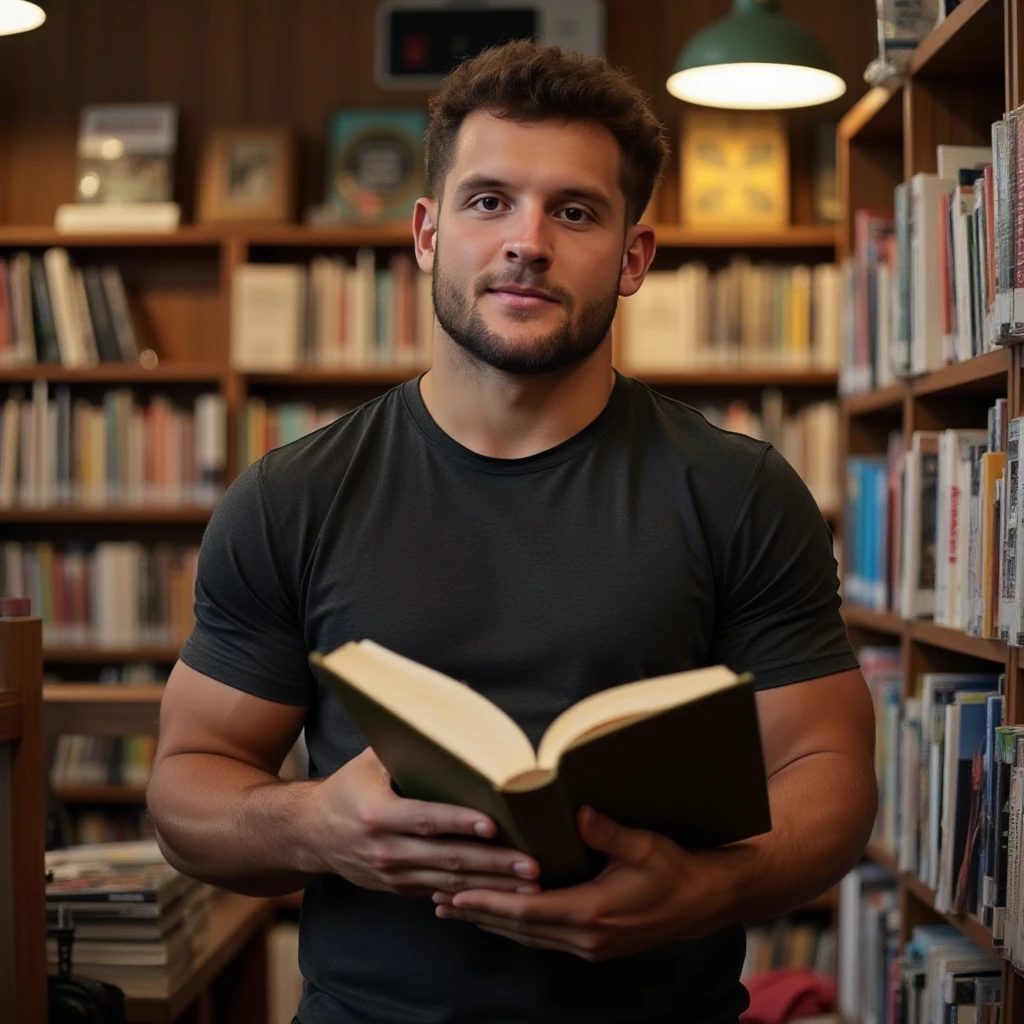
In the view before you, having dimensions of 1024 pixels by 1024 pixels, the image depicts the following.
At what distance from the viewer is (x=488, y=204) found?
1.46 meters

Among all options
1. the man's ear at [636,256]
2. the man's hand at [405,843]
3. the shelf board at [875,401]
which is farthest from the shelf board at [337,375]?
the man's hand at [405,843]

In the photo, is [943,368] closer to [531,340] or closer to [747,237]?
[531,340]

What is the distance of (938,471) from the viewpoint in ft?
7.30

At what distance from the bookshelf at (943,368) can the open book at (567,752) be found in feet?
2.54

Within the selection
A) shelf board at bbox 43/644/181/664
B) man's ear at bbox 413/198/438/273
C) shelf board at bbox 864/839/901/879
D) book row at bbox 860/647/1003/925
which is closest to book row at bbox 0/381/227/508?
shelf board at bbox 43/644/181/664

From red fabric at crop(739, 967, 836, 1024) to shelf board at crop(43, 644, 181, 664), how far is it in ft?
6.30

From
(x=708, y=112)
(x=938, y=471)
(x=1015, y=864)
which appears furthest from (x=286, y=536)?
(x=708, y=112)

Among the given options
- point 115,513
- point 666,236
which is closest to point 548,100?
point 666,236

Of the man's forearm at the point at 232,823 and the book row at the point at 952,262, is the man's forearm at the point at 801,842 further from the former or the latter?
the book row at the point at 952,262

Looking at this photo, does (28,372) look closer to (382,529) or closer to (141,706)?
(141,706)

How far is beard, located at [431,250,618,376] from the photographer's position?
1427mm

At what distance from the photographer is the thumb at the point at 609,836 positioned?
108 centimetres

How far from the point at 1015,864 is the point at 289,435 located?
275 cm

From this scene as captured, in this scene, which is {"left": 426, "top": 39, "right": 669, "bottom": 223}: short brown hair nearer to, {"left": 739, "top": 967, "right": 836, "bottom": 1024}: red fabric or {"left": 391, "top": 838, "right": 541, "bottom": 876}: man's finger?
{"left": 391, "top": 838, "right": 541, "bottom": 876}: man's finger
